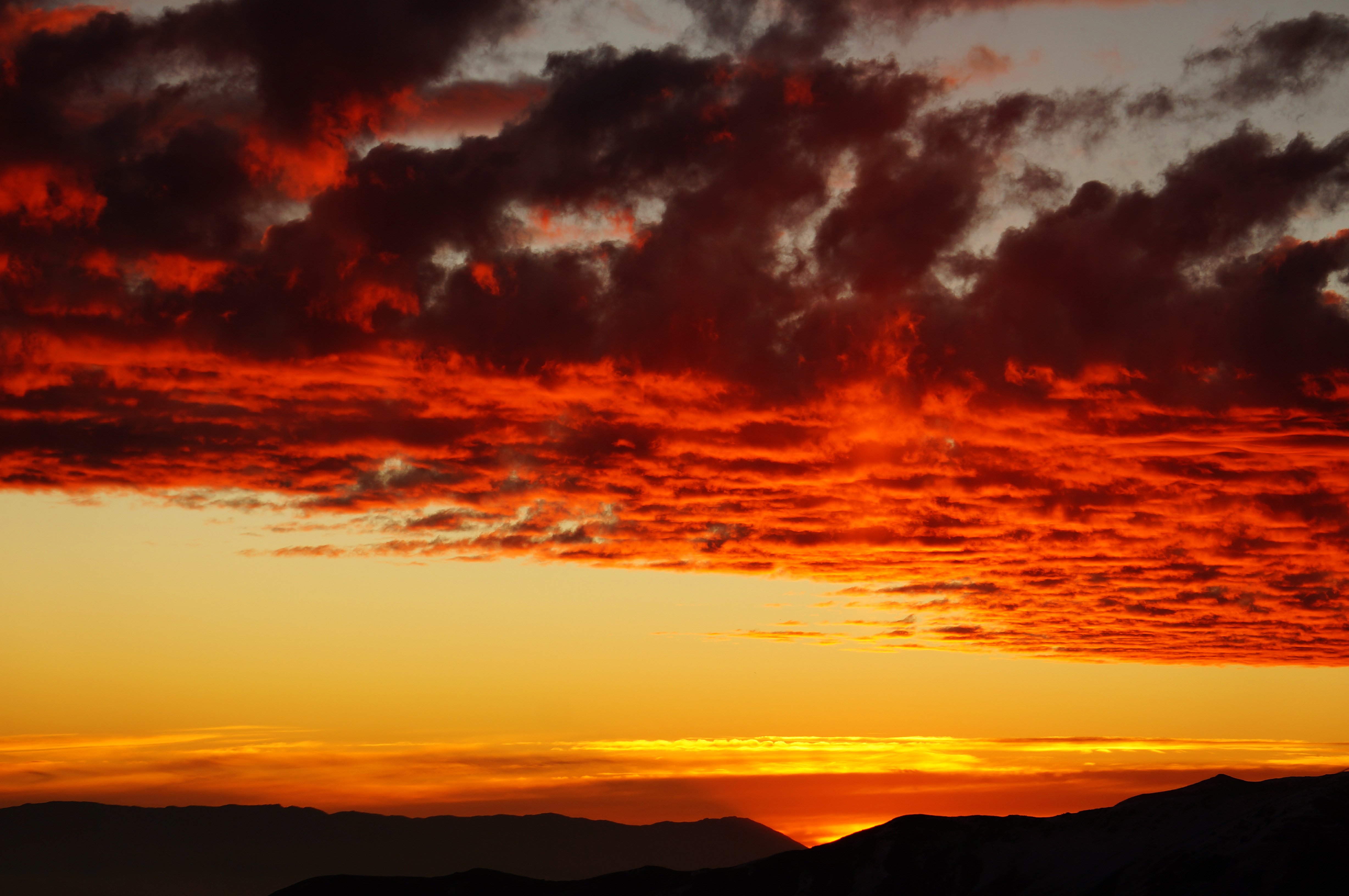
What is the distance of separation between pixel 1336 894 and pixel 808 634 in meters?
99.8

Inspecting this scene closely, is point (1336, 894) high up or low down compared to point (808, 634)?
down

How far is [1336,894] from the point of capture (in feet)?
656

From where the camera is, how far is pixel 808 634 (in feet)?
640
